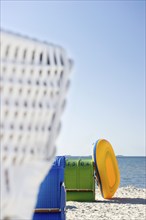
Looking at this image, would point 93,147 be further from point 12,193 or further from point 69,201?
point 12,193

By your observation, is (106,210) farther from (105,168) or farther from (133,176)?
(133,176)

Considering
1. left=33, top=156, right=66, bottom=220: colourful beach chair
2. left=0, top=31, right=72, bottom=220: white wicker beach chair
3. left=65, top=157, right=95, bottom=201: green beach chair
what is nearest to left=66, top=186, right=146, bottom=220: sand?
left=65, top=157, right=95, bottom=201: green beach chair

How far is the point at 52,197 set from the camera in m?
6.79

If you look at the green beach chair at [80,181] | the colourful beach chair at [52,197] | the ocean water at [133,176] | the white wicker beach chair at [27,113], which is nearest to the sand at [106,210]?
the green beach chair at [80,181]

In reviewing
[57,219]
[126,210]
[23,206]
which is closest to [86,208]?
[126,210]

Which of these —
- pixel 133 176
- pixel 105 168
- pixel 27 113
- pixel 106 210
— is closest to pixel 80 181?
pixel 105 168

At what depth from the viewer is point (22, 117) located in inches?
71.0

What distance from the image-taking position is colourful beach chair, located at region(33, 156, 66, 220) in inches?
263

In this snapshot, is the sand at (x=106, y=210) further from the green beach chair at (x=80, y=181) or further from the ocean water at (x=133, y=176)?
the ocean water at (x=133, y=176)

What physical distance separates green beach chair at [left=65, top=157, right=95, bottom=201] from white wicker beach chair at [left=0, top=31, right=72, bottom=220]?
36.9ft

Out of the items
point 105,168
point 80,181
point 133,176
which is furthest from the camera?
point 133,176

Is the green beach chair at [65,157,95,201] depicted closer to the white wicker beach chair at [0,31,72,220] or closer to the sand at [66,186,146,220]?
the sand at [66,186,146,220]

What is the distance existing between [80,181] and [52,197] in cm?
635

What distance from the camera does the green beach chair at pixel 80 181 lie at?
42.9 feet
